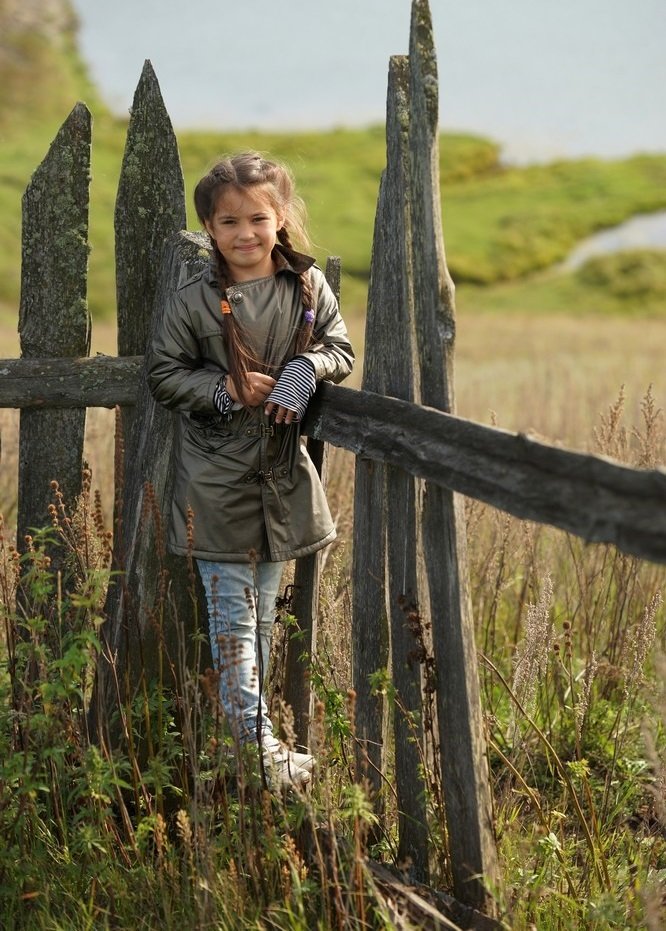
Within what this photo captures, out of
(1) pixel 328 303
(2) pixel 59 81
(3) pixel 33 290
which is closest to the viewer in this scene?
(1) pixel 328 303

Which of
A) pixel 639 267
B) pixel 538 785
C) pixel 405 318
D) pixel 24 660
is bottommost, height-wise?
pixel 538 785

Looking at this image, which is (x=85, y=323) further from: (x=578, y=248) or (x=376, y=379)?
(x=578, y=248)

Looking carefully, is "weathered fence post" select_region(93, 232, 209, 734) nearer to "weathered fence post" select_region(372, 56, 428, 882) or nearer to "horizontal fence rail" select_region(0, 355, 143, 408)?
"horizontal fence rail" select_region(0, 355, 143, 408)

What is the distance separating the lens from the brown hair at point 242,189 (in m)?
2.66

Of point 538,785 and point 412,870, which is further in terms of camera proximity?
point 538,785

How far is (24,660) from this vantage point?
2637mm

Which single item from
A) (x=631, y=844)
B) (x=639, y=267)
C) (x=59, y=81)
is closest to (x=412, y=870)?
(x=631, y=844)

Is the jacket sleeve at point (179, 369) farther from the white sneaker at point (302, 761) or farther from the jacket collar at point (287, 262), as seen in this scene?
the white sneaker at point (302, 761)

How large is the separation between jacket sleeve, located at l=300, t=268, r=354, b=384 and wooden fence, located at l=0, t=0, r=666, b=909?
76 millimetres

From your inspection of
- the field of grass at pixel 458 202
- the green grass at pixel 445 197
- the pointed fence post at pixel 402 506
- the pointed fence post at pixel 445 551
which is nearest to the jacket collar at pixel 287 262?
the pointed fence post at pixel 402 506

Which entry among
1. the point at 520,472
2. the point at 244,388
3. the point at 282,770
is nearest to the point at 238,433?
the point at 244,388

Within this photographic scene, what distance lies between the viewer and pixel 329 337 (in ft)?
9.13

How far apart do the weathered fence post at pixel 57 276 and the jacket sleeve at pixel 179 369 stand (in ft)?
1.18

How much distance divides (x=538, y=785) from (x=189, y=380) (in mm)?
1866
